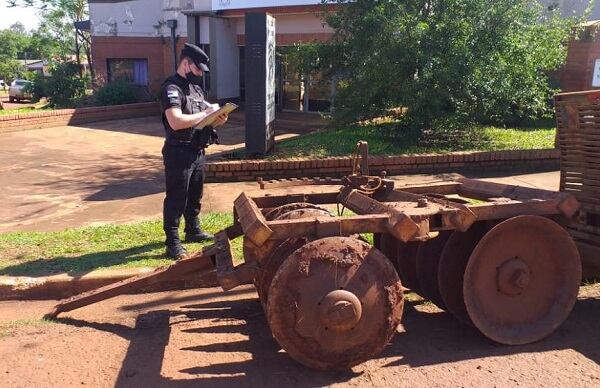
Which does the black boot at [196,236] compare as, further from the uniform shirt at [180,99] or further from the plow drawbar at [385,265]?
the plow drawbar at [385,265]

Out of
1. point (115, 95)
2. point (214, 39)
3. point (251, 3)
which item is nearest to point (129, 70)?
point (115, 95)

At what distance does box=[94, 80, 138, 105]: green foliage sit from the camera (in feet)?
65.1

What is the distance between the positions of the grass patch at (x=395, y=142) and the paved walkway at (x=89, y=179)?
1203 mm

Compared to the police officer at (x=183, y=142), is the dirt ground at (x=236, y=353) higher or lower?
lower

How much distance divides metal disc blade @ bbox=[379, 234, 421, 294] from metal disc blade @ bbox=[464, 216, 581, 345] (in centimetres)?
73

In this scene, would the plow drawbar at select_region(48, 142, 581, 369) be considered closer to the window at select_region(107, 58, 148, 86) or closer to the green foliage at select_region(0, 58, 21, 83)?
the window at select_region(107, 58, 148, 86)

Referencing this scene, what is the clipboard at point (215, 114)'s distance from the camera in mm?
4812

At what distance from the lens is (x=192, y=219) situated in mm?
5887

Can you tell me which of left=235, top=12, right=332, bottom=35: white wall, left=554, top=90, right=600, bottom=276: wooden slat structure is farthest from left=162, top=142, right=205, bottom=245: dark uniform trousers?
left=235, top=12, right=332, bottom=35: white wall

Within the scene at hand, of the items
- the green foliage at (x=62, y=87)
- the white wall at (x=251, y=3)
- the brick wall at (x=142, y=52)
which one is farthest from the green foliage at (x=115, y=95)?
the white wall at (x=251, y=3)

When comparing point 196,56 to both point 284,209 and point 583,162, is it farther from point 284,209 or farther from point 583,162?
point 583,162

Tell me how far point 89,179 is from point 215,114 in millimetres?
5172

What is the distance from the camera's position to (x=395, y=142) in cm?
1058

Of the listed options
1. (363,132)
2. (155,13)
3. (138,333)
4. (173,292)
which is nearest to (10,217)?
(173,292)
